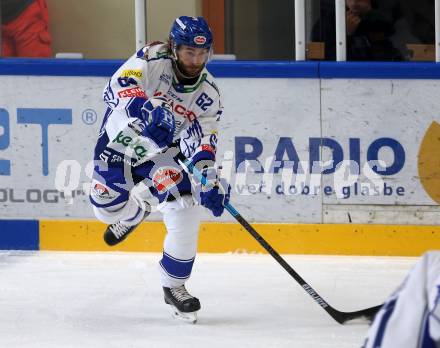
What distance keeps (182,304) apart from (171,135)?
595 millimetres

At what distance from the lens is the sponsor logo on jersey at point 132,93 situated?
316cm

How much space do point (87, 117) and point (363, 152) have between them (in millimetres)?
1294

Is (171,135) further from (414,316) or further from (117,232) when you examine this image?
(414,316)

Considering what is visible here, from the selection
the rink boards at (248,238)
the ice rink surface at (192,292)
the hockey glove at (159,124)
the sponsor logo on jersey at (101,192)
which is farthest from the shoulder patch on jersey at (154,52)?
the rink boards at (248,238)

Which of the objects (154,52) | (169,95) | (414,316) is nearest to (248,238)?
(169,95)

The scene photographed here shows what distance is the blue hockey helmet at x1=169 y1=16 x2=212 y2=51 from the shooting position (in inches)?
123

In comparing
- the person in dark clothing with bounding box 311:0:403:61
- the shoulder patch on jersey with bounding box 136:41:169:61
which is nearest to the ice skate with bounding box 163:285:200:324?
the shoulder patch on jersey with bounding box 136:41:169:61

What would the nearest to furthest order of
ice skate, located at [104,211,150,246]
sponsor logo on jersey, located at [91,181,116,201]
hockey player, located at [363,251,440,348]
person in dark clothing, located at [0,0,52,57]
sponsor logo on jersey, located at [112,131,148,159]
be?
hockey player, located at [363,251,440,348], sponsor logo on jersey, located at [112,131,148,159], sponsor logo on jersey, located at [91,181,116,201], ice skate, located at [104,211,150,246], person in dark clothing, located at [0,0,52,57]

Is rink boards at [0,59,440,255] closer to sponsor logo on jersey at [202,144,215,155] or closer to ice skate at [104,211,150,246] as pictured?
ice skate at [104,211,150,246]

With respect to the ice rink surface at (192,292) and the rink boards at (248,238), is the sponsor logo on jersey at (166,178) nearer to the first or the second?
the ice rink surface at (192,292)

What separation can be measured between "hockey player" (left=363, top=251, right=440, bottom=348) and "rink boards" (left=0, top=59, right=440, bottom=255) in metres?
3.23

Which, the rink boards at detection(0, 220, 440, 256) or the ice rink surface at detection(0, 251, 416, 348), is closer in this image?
the ice rink surface at detection(0, 251, 416, 348)

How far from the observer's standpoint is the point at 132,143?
3434 mm

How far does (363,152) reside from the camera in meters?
4.38
